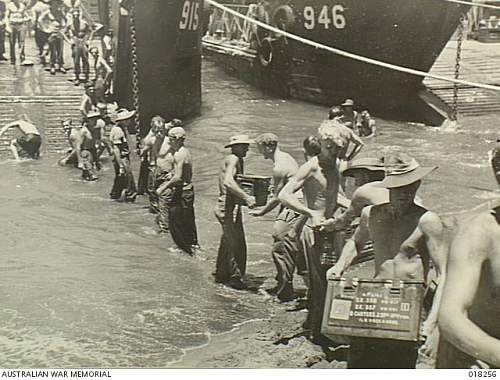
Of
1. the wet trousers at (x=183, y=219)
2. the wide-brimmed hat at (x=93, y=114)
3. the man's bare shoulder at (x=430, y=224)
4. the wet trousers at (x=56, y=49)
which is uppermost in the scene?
the wet trousers at (x=56, y=49)

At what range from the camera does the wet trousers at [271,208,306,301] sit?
117 inches

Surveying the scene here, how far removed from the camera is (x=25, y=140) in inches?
128

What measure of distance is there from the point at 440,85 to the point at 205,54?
209 cm

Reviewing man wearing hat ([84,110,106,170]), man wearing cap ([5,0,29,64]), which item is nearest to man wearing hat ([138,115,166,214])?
man wearing hat ([84,110,106,170])

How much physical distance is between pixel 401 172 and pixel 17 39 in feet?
6.27

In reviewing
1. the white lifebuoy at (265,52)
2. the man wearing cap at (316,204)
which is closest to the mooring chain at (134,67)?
the white lifebuoy at (265,52)

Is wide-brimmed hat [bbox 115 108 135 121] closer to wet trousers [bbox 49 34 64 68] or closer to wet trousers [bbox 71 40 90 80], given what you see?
wet trousers [bbox 71 40 90 80]

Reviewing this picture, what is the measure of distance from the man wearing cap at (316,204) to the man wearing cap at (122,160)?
1.04 metres

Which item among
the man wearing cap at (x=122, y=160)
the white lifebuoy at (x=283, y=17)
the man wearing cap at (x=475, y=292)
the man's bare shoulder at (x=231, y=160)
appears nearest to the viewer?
the man wearing cap at (x=475, y=292)

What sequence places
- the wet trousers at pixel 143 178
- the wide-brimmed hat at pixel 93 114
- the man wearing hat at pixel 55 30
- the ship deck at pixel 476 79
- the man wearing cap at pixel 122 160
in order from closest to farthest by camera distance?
1. the ship deck at pixel 476 79
2. the man wearing hat at pixel 55 30
3. the man wearing cap at pixel 122 160
4. the wet trousers at pixel 143 178
5. the wide-brimmed hat at pixel 93 114

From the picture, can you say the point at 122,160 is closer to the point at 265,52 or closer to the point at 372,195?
the point at 265,52

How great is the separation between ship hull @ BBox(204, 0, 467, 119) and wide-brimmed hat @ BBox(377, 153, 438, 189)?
1563 mm

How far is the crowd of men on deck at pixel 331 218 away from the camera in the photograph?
4.90 ft

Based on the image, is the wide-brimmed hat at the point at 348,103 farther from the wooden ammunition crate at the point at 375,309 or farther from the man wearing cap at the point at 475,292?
the man wearing cap at the point at 475,292
